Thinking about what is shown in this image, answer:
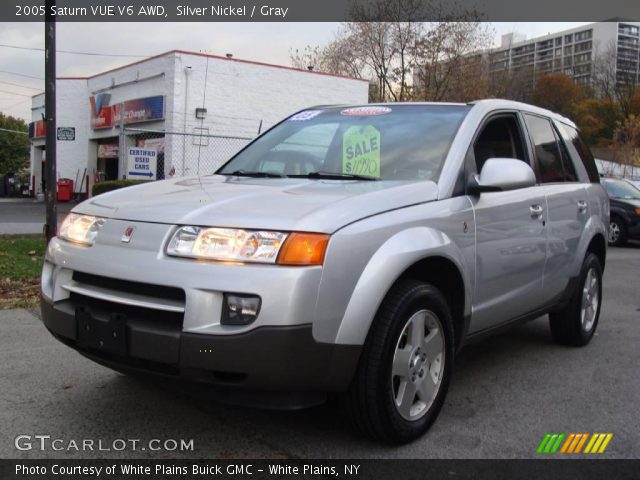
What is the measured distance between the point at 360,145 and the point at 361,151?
0.07 m

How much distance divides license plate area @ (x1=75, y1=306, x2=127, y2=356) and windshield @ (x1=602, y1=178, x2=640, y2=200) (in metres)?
13.7

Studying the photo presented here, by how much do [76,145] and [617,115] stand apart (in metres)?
45.4

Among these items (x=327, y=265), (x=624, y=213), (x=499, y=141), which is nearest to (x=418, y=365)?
(x=327, y=265)

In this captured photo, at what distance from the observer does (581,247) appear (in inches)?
188

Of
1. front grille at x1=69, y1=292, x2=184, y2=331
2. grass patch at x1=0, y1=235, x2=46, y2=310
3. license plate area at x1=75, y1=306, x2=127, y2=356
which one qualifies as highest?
front grille at x1=69, y1=292, x2=184, y2=331

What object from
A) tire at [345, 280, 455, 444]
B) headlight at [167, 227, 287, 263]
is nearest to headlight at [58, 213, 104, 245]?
headlight at [167, 227, 287, 263]

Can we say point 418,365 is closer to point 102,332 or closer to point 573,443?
point 573,443

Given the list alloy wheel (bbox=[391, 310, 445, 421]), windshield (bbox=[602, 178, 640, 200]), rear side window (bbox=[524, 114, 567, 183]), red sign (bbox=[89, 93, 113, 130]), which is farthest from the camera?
red sign (bbox=[89, 93, 113, 130])

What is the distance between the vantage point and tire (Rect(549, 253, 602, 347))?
4.87 m

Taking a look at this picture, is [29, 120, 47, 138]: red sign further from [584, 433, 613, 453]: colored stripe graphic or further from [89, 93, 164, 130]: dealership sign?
[584, 433, 613, 453]: colored stripe graphic

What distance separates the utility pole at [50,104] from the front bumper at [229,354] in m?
6.00

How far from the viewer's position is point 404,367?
2951 millimetres

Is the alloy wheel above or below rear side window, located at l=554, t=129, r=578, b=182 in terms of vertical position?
below

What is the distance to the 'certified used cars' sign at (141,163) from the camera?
1179 centimetres
